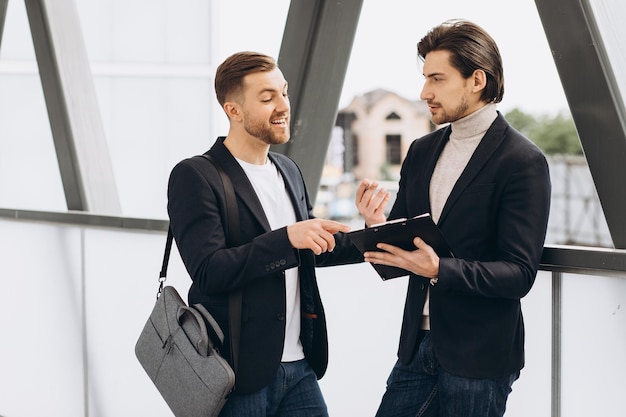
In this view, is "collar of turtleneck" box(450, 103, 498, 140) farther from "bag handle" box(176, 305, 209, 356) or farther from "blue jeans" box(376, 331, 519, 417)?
"bag handle" box(176, 305, 209, 356)

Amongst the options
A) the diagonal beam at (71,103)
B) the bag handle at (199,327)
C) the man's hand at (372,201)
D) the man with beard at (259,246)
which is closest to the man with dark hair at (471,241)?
the man's hand at (372,201)

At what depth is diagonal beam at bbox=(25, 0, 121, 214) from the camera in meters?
4.08

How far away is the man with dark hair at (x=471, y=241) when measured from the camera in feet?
6.47

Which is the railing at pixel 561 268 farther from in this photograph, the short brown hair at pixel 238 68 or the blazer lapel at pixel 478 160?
the short brown hair at pixel 238 68

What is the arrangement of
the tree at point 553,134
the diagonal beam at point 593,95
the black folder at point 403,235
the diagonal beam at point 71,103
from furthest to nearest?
1. the tree at point 553,134
2. the diagonal beam at point 71,103
3. the diagonal beam at point 593,95
4. the black folder at point 403,235

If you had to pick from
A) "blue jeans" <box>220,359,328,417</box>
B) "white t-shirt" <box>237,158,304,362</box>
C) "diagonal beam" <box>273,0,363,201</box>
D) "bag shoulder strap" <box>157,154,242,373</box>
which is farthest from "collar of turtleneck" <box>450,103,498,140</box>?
"diagonal beam" <box>273,0,363,201</box>

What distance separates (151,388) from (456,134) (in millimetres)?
2182

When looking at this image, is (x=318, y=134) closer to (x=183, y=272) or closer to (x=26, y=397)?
(x=183, y=272)

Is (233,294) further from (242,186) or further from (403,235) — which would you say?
(403,235)

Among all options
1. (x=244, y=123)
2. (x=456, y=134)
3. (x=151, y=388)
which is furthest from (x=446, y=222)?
(x=151, y=388)

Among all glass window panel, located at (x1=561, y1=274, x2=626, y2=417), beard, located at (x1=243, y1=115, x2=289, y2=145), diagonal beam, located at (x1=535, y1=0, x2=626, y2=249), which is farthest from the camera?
glass window panel, located at (x1=561, y1=274, x2=626, y2=417)

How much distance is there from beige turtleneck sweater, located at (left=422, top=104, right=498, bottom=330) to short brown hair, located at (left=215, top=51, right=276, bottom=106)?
0.51 m

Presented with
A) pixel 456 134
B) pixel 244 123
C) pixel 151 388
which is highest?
pixel 244 123

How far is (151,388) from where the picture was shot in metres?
3.74
